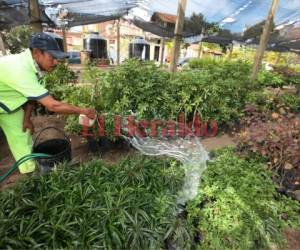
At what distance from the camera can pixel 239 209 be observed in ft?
7.02

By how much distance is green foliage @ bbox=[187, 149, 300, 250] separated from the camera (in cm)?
204

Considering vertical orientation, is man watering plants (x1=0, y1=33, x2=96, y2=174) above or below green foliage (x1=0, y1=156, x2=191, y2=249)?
above

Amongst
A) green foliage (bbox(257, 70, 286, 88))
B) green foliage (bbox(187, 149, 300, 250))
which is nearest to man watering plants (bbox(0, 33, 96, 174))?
green foliage (bbox(187, 149, 300, 250))

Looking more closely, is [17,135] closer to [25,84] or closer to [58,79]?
[25,84]

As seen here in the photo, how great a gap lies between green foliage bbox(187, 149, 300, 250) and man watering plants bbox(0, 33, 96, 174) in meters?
1.52

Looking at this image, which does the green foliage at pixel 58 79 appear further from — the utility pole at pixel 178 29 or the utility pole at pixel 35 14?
the utility pole at pixel 178 29

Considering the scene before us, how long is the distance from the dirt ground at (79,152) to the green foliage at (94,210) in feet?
1.83

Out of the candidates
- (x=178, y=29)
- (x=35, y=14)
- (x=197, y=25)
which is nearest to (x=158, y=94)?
(x=178, y=29)

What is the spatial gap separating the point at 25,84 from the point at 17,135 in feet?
2.57

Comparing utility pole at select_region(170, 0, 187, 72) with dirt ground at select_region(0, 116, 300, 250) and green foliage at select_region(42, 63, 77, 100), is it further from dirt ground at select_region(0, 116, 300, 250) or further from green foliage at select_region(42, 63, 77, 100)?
green foliage at select_region(42, 63, 77, 100)

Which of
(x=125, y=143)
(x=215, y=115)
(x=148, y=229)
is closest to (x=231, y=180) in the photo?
(x=148, y=229)

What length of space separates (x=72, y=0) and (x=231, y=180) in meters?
5.85

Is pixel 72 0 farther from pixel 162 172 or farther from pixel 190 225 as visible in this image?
pixel 190 225

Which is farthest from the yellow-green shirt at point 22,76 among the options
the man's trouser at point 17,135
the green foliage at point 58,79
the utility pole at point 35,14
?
the green foliage at point 58,79
